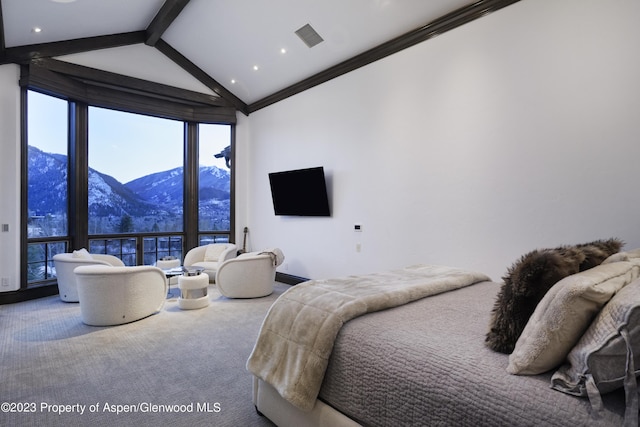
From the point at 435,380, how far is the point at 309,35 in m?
4.64

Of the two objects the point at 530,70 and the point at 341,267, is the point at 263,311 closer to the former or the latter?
the point at 341,267

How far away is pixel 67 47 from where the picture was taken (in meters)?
5.03

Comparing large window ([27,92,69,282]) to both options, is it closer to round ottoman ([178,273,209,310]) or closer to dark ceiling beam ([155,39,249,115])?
dark ceiling beam ([155,39,249,115])

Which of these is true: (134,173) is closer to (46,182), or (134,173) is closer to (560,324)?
(46,182)

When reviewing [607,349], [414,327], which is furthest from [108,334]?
[607,349]

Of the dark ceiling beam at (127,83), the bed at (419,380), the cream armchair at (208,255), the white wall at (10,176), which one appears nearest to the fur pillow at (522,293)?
the bed at (419,380)

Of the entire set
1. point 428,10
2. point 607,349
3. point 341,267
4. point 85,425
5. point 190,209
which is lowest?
point 85,425

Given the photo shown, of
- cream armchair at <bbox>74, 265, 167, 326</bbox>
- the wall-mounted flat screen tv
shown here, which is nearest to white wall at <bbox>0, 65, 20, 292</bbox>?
cream armchair at <bbox>74, 265, 167, 326</bbox>

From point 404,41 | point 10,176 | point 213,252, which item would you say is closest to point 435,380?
point 404,41

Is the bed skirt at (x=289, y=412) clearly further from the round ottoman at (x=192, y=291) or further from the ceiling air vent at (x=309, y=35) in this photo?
the ceiling air vent at (x=309, y=35)

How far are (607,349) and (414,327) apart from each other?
0.74m

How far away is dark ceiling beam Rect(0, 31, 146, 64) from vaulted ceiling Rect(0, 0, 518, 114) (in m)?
0.01

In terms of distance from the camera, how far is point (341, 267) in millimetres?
5031

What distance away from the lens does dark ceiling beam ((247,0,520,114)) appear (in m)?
3.52
